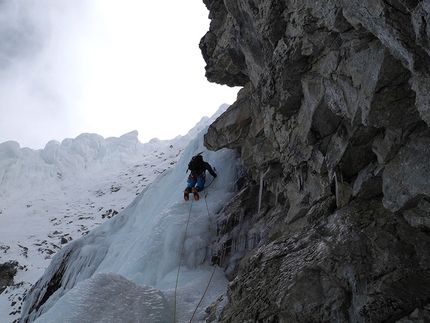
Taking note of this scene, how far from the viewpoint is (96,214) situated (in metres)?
23.5

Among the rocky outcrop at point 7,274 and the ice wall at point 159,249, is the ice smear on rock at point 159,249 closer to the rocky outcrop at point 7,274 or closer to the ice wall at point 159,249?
the ice wall at point 159,249

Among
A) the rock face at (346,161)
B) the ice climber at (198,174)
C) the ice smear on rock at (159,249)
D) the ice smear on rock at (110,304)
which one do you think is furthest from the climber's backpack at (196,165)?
the ice smear on rock at (110,304)

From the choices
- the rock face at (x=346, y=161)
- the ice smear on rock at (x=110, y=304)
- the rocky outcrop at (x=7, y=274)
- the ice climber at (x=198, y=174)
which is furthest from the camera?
the rocky outcrop at (x=7, y=274)

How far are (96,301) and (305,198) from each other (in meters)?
3.95

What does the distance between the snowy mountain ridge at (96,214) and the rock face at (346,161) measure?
2492 millimetres

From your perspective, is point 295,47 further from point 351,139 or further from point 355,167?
point 355,167

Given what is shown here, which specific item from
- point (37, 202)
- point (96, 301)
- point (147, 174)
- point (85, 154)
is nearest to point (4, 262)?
point (37, 202)

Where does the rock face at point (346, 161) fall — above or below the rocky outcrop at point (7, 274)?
below

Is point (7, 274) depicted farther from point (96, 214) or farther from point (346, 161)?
point (346, 161)

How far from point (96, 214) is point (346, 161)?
23006 mm

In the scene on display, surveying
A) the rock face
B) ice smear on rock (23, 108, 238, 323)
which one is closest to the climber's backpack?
ice smear on rock (23, 108, 238, 323)

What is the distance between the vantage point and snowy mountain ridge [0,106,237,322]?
24.6 feet

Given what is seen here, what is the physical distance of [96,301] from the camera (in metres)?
4.55

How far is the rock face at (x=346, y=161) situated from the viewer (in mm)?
2574
